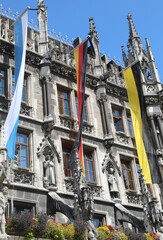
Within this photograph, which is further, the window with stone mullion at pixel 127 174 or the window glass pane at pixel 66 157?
the window with stone mullion at pixel 127 174

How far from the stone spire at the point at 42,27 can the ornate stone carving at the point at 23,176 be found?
905cm

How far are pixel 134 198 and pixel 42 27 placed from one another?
13.3m

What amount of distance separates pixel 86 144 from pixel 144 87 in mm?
8653

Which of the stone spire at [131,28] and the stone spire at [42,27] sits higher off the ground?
the stone spire at [131,28]

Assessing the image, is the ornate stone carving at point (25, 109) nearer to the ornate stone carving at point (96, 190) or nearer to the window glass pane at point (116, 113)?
the ornate stone carving at point (96, 190)

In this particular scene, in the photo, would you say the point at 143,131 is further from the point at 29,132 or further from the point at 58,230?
→ the point at 58,230

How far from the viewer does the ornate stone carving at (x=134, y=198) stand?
23.3 m

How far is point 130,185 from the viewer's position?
24297 millimetres

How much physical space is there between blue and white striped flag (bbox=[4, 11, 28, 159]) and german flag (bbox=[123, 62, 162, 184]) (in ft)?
29.8

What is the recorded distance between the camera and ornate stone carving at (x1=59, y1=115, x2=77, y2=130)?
2308 cm

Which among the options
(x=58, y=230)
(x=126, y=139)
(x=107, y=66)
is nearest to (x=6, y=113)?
(x=58, y=230)

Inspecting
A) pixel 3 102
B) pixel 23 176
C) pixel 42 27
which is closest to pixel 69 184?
pixel 23 176

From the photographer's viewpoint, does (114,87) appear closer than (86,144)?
No

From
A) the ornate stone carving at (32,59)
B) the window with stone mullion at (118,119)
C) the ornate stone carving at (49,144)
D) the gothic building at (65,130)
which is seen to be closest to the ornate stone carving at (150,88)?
the gothic building at (65,130)
